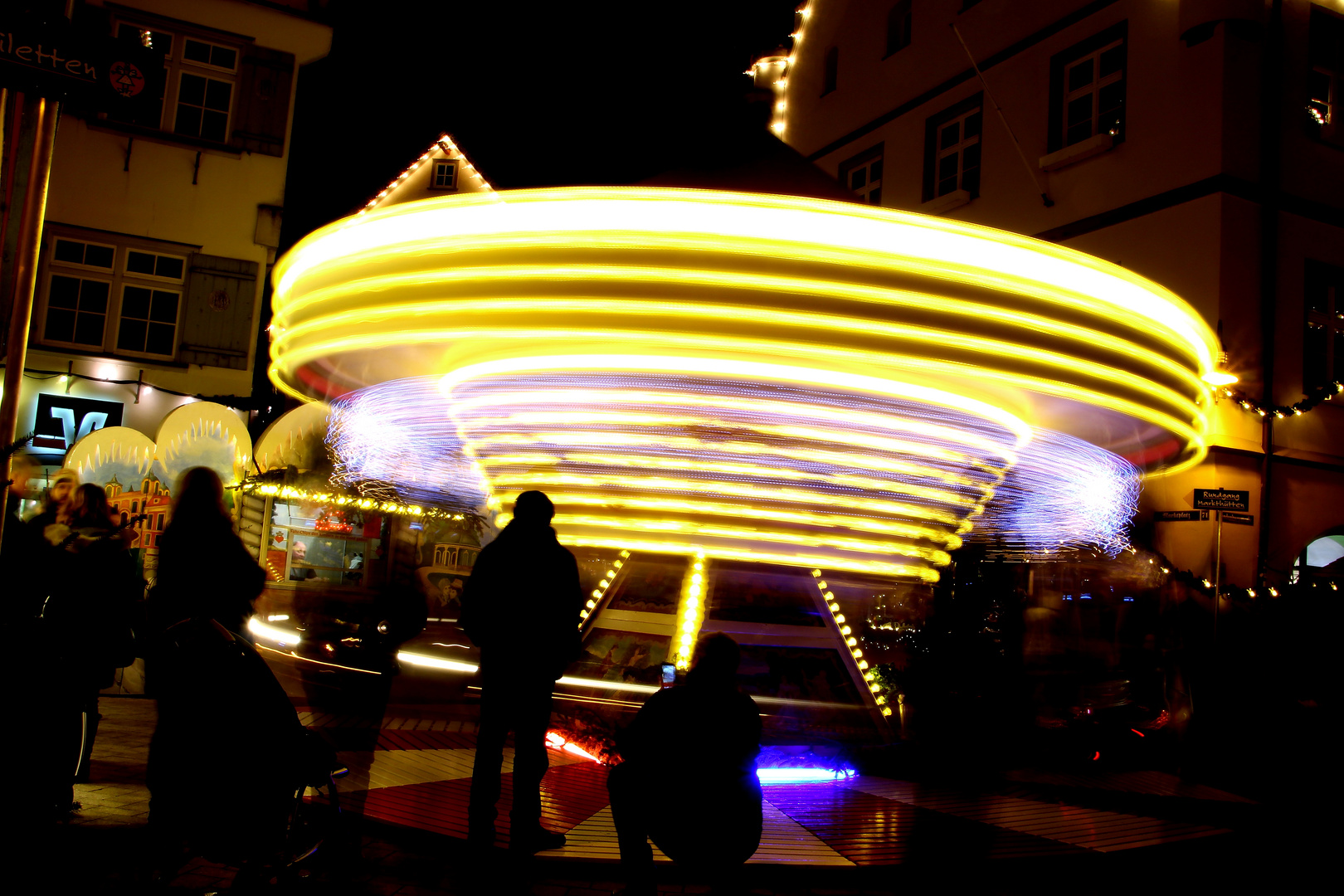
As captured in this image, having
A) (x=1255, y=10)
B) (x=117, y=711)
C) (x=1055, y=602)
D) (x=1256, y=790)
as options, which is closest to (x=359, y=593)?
(x=117, y=711)

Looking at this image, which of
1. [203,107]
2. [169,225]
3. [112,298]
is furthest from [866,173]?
[112,298]

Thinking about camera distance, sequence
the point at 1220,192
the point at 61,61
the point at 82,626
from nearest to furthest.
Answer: the point at 61,61
the point at 82,626
the point at 1220,192

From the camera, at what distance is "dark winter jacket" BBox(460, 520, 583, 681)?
13.3 ft

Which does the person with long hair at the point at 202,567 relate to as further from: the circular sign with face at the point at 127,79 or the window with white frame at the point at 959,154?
the window with white frame at the point at 959,154

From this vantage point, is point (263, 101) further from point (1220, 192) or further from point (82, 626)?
point (1220, 192)

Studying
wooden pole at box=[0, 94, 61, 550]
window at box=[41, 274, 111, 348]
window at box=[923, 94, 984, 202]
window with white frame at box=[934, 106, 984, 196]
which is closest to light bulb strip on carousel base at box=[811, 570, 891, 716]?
wooden pole at box=[0, 94, 61, 550]

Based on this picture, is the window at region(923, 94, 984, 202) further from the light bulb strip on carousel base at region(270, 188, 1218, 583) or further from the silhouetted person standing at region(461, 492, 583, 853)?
the silhouetted person standing at region(461, 492, 583, 853)

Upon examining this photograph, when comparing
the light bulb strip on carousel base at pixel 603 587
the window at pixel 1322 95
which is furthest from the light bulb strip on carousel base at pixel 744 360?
the window at pixel 1322 95

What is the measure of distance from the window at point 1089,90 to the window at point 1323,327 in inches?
124

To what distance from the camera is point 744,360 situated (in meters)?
4.87

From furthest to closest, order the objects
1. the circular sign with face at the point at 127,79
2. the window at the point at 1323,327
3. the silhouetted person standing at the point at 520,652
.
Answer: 1. the window at the point at 1323,327
2. the circular sign with face at the point at 127,79
3. the silhouetted person standing at the point at 520,652

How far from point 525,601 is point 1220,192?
10429mm

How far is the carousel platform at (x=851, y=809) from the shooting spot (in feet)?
14.7

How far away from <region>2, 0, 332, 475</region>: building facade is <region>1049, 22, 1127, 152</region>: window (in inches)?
405
